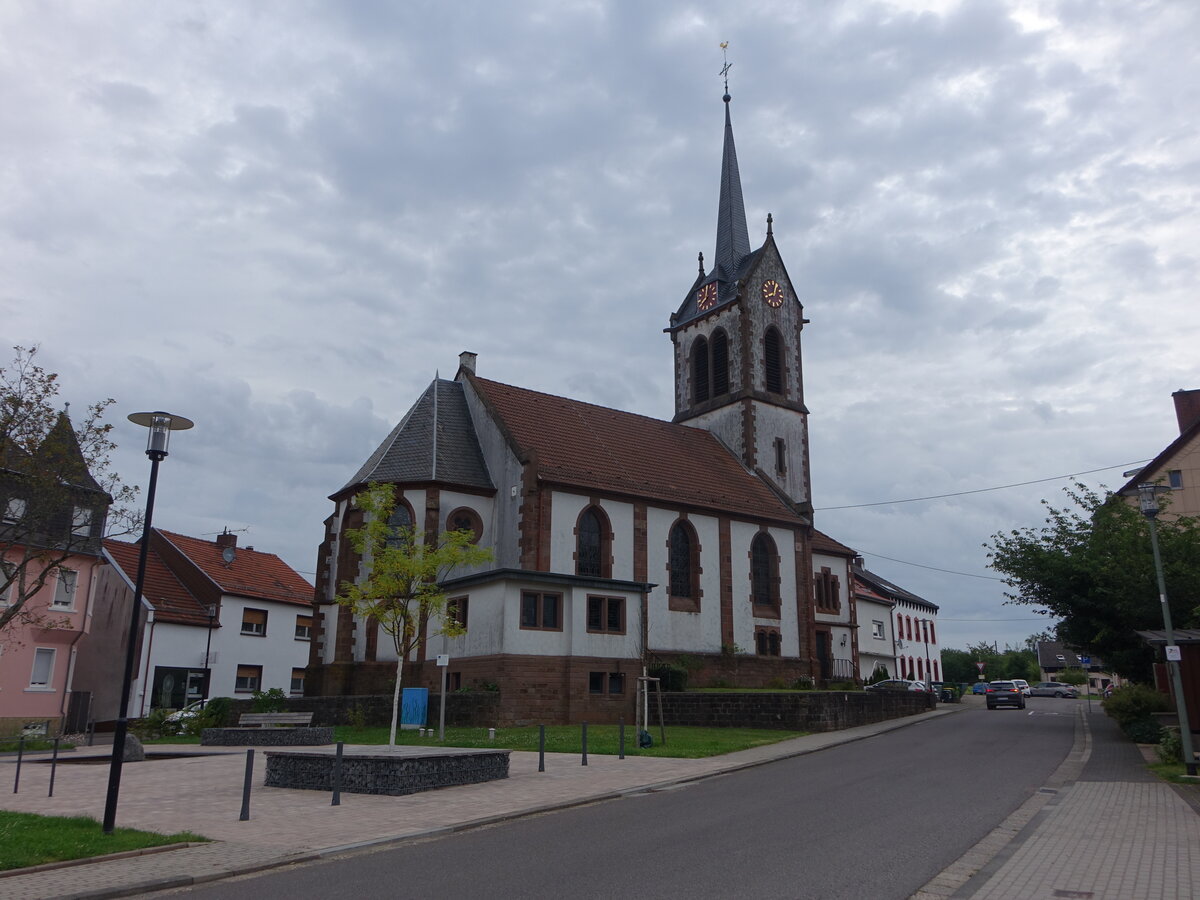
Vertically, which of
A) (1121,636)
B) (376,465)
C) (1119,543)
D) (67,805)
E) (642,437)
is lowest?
(67,805)

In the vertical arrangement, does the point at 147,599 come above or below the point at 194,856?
above

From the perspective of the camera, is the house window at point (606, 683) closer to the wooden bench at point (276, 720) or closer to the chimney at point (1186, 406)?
the wooden bench at point (276, 720)

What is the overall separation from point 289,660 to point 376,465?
58.6ft

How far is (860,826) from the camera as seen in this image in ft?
37.2

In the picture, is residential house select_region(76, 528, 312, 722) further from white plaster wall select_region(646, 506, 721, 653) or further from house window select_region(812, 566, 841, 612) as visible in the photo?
house window select_region(812, 566, 841, 612)

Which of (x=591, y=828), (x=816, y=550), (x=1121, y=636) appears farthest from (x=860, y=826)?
(x=816, y=550)

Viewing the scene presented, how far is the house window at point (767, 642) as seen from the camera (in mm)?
39719

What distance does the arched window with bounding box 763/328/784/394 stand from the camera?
1934 inches

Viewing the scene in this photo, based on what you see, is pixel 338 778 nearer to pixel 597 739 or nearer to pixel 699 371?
pixel 597 739

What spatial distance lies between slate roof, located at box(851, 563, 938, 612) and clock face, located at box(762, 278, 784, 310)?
2813cm

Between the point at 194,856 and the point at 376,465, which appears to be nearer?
the point at 194,856

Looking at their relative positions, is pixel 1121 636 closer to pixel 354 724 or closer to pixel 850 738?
pixel 850 738

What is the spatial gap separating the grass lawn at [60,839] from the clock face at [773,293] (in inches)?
1703

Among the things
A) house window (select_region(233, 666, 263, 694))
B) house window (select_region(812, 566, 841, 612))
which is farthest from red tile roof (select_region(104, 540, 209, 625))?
house window (select_region(812, 566, 841, 612))
